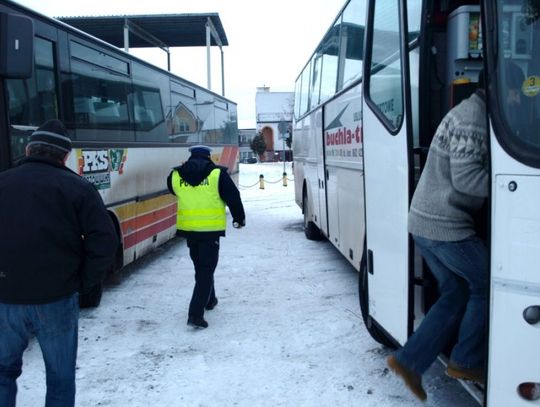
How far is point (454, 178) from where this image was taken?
287 cm

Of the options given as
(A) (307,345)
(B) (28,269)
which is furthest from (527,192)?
(A) (307,345)

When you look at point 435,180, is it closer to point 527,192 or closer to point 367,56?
point 527,192

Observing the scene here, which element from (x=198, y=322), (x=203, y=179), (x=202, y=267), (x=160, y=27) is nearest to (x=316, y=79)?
(x=203, y=179)

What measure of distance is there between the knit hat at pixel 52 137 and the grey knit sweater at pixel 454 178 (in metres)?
2.02

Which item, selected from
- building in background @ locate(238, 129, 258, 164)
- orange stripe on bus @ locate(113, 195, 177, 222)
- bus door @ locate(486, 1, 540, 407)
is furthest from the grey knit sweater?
building in background @ locate(238, 129, 258, 164)

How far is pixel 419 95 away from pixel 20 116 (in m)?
3.49

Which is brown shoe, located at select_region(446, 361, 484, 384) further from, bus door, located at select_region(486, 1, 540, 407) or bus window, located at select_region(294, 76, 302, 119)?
bus window, located at select_region(294, 76, 302, 119)

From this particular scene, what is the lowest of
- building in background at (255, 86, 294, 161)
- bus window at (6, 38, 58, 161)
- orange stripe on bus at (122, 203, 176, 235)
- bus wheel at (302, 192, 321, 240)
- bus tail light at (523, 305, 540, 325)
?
bus wheel at (302, 192, 321, 240)

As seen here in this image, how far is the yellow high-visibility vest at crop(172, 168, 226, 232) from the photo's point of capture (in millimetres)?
5270

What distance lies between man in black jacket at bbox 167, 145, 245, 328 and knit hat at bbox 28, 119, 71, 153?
2326 mm

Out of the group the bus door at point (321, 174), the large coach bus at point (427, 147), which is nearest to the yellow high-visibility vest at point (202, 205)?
the large coach bus at point (427, 147)

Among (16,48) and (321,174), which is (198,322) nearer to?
(16,48)

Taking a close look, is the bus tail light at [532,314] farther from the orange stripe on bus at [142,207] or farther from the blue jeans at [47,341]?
the orange stripe on bus at [142,207]

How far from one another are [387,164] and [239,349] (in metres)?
2.18
